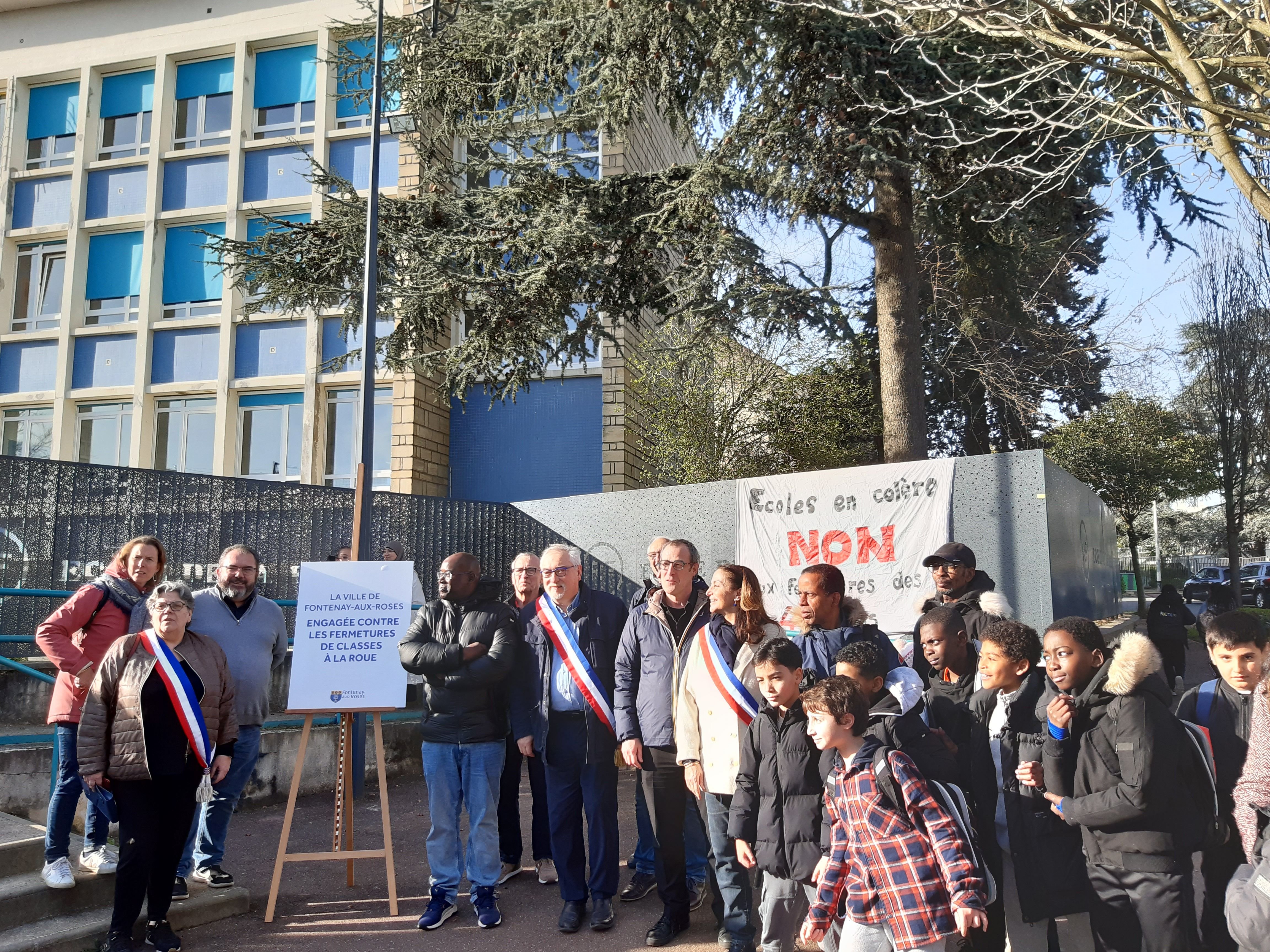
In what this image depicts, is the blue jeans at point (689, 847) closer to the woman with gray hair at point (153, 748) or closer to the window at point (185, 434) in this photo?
the woman with gray hair at point (153, 748)

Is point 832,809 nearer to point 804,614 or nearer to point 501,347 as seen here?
point 804,614

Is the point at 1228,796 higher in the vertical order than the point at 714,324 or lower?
lower

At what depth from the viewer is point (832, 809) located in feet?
12.2

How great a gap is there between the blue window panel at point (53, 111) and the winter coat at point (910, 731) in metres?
23.4

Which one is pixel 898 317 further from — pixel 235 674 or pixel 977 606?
pixel 235 674

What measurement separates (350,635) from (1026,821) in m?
3.78

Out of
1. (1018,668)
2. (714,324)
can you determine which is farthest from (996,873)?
(714,324)

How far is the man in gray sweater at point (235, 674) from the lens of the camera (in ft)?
18.5

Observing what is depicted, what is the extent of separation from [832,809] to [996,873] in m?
0.97

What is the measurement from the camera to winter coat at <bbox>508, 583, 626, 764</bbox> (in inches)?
211

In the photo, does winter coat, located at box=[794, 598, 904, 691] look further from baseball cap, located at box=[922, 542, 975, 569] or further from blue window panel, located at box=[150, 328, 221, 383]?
blue window panel, located at box=[150, 328, 221, 383]

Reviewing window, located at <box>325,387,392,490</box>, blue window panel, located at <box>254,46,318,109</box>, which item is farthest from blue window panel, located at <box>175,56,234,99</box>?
window, located at <box>325,387,392,490</box>

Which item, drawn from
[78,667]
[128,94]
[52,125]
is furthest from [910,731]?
[52,125]

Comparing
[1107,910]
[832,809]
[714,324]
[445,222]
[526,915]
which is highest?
[445,222]
